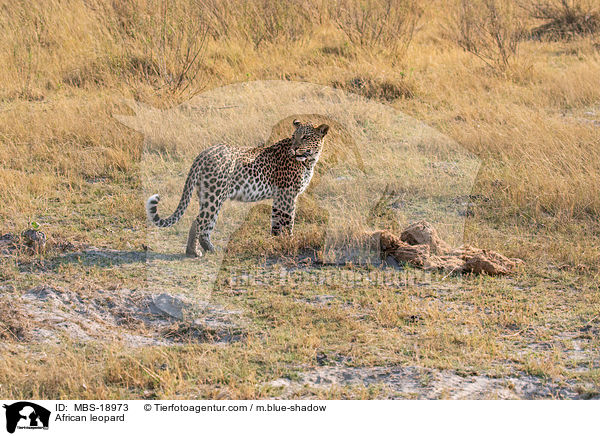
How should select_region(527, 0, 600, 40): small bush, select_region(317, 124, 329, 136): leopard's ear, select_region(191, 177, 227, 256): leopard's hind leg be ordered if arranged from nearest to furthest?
select_region(191, 177, 227, 256): leopard's hind leg
select_region(317, 124, 329, 136): leopard's ear
select_region(527, 0, 600, 40): small bush

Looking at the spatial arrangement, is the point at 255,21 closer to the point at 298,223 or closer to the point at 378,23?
the point at 378,23

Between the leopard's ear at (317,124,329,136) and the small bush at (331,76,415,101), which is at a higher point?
the leopard's ear at (317,124,329,136)

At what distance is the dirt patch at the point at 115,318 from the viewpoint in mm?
5320

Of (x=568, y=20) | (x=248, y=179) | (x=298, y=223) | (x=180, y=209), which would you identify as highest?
(x=568, y=20)

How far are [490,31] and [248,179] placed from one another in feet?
24.9

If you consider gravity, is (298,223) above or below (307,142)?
below

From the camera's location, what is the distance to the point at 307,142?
708 cm

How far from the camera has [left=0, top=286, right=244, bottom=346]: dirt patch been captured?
17.5 feet

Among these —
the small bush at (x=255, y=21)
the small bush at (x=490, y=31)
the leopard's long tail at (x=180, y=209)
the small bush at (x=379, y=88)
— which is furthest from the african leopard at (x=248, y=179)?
the small bush at (x=255, y=21)

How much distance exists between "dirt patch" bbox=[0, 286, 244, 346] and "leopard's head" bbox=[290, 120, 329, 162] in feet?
6.07

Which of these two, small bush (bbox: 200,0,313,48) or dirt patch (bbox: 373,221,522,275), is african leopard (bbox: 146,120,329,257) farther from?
small bush (bbox: 200,0,313,48)

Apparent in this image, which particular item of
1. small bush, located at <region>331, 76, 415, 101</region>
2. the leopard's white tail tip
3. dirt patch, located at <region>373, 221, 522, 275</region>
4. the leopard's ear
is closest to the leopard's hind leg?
the leopard's white tail tip
